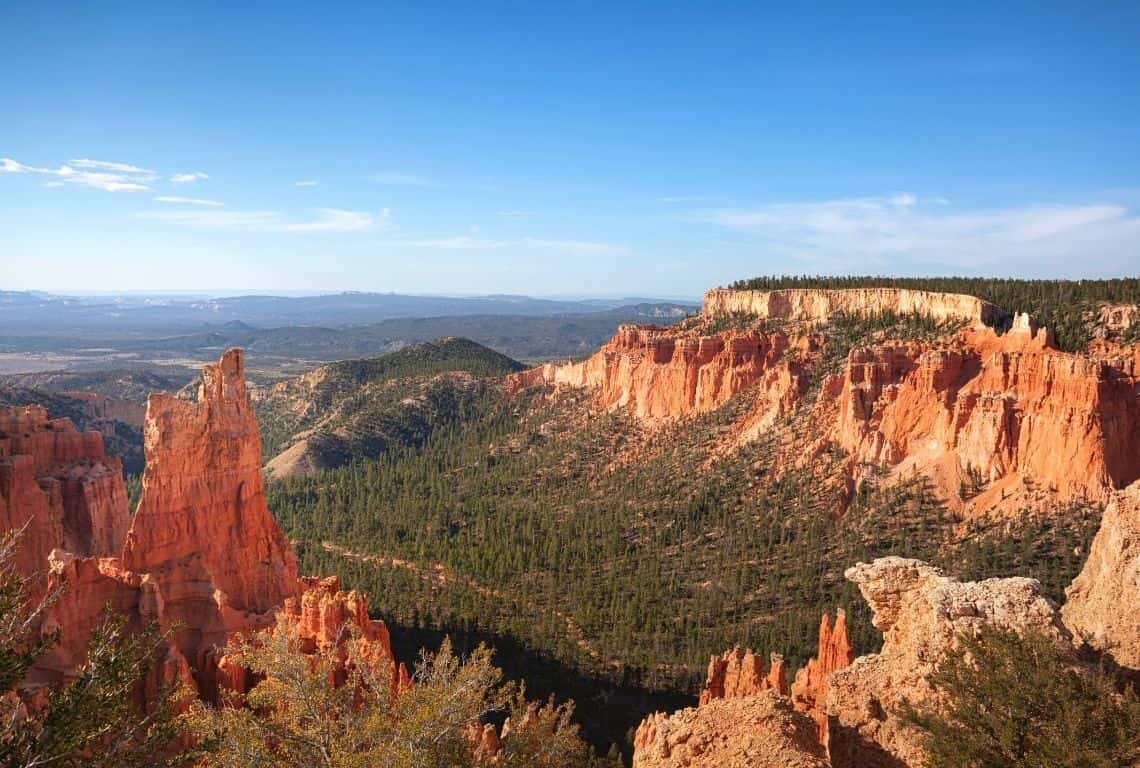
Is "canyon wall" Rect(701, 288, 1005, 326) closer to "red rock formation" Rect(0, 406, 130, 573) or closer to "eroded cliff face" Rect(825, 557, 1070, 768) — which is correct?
"eroded cliff face" Rect(825, 557, 1070, 768)

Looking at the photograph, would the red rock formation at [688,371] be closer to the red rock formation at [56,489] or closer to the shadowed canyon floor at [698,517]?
the shadowed canyon floor at [698,517]

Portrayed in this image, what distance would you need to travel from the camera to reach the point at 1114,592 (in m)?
16.2

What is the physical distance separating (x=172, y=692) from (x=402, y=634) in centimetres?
3065

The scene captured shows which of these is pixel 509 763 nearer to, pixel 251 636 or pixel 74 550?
pixel 251 636

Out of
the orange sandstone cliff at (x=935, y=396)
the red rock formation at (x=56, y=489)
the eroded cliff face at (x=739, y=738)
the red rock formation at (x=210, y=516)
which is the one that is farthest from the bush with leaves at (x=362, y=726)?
the orange sandstone cliff at (x=935, y=396)

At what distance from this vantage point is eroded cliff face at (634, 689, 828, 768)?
13.3 metres

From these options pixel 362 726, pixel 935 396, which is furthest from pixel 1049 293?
pixel 362 726

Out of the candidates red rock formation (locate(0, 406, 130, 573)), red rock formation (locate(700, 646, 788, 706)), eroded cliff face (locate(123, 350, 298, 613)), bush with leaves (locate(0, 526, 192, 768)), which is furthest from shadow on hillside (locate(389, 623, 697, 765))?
bush with leaves (locate(0, 526, 192, 768))

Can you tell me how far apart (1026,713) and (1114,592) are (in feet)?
17.3

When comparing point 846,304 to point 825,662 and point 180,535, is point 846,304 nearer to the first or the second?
point 825,662

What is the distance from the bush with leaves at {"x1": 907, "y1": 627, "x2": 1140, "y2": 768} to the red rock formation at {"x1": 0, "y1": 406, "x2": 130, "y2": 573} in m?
26.8

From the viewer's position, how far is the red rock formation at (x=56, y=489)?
1053 inches

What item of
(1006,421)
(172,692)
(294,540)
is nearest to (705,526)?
(1006,421)

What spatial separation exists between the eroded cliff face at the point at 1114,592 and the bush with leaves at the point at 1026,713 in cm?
208
